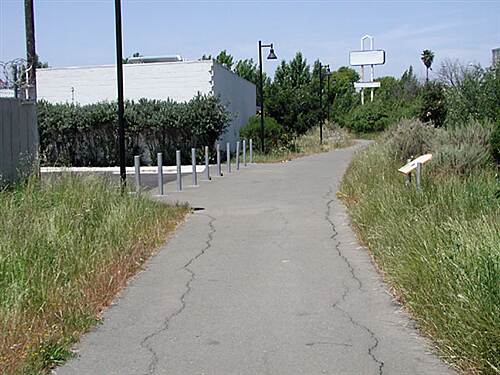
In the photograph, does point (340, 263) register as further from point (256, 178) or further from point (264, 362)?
point (256, 178)

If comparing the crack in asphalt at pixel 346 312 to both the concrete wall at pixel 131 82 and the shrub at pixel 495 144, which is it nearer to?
the shrub at pixel 495 144

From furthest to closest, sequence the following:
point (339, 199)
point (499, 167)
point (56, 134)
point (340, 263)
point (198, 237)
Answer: point (56, 134) → point (339, 199) → point (499, 167) → point (198, 237) → point (340, 263)

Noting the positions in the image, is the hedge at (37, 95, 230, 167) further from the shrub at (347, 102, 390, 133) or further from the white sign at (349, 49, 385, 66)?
the white sign at (349, 49, 385, 66)

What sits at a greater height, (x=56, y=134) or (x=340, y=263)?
(x=56, y=134)

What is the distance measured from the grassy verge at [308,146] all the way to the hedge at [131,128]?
2.72m

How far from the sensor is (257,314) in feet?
23.6

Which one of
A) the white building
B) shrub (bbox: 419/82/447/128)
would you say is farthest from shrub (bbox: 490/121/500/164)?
the white building

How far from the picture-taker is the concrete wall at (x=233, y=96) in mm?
34750

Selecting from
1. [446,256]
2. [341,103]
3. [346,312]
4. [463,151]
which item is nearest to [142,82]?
[463,151]

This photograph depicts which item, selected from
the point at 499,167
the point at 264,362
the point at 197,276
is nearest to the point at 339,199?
the point at 499,167

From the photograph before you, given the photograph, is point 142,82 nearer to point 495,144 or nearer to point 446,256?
point 495,144

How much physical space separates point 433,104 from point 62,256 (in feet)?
92.5

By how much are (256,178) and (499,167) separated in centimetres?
930

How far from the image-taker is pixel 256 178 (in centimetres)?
2328
